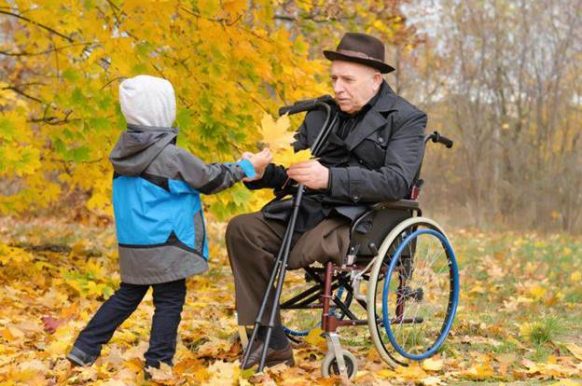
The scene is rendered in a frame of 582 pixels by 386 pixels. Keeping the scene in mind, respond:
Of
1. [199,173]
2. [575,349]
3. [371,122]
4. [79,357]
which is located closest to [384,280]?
[371,122]

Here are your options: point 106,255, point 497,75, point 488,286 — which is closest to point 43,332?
point 106,255

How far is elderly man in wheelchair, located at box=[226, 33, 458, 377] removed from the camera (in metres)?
3.03

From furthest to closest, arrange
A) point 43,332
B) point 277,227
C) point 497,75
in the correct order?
point 497,75 < point 43,332 < point 277,227

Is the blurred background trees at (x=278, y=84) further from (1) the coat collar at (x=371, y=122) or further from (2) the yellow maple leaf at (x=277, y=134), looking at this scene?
(2) the yellow maple leaf at (x=277, y=134)

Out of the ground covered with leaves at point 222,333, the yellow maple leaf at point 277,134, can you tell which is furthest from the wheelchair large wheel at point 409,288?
the yellow maple leaf at point 277,134

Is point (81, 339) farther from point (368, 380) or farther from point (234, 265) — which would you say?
point (368, 380)

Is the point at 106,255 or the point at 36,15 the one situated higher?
the point at 36,15

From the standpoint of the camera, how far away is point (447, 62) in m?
16.0

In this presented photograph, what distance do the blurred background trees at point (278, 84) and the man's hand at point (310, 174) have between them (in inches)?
32.2

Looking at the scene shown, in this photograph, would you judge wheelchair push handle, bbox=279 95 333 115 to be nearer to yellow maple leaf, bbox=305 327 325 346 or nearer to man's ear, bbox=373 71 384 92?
man's ear, bbox=373 71 384 92

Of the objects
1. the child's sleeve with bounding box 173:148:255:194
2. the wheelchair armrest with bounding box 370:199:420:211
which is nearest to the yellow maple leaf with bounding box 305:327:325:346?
the wheelchair armrest with bounding box 370:199:420:211

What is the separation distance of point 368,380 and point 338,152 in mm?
998

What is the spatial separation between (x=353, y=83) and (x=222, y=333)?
1438mm

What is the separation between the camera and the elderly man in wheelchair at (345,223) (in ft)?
9.93
